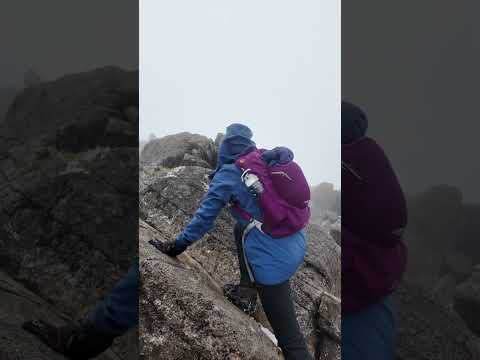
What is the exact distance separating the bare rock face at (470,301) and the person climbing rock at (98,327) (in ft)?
7.62

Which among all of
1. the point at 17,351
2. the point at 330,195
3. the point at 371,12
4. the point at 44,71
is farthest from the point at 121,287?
the point at 371,12

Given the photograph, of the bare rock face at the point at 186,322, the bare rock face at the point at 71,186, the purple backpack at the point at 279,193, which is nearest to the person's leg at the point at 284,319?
the bare rock face at the point at 186,322

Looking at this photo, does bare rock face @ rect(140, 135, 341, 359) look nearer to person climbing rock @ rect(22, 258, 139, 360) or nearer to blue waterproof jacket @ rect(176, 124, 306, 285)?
blue waterproof jacket @ rect(176, 124, 306, 285)

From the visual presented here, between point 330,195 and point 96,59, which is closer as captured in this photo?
point 96,59

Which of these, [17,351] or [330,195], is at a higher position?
[330,195]

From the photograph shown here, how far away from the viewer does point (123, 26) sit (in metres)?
2.64

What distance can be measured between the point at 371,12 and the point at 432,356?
2.62m

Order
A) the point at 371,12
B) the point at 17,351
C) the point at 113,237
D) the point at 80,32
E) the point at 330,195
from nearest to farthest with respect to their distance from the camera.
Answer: the point at 17,351
the point at 113,237
the point at 80,32
the point at 371,12
the point at 330,195

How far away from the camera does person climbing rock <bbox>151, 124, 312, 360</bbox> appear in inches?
135

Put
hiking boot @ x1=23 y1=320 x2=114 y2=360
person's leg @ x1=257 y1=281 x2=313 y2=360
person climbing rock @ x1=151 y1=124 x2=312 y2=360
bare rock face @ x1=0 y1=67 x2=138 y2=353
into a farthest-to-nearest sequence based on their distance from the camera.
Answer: person climbing rock @ x1=151 y1=124 x2=312 y2=360, person's leg @ x1=257 y1=281 x2=313 y2=360, bare rock face @ x1=0 y1=67 x2=138 y2=353, hiking boot @ x1=23 y1=320 x2=114 y2=360

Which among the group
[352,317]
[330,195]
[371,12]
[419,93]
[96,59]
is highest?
[371,12]

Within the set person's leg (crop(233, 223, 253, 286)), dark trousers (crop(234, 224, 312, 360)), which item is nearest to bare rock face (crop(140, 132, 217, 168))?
person's leg (crop(233, 223, 253, 286))

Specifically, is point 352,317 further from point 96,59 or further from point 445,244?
point 96,59

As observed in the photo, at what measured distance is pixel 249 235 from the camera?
3.50 meters
